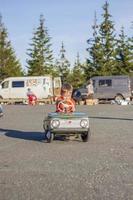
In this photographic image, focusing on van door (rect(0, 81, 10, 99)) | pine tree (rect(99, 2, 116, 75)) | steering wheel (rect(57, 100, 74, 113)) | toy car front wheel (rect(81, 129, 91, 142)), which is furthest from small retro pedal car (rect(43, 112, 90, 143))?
pine tree (rect(99, 2, 116, 75))

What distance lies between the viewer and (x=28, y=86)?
157ft

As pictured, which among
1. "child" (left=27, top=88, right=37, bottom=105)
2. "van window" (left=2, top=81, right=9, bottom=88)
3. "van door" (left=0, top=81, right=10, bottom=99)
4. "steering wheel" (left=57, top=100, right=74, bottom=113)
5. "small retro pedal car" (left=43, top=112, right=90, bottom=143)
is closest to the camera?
"small retro pedal car" (left=43, top=112, right=90, bottom=143)

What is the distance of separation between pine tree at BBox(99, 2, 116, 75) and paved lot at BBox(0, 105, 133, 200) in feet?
174

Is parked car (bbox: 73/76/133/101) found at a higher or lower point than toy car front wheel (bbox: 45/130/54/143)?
higher

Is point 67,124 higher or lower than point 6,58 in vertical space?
lower

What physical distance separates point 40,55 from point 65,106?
58762 mm

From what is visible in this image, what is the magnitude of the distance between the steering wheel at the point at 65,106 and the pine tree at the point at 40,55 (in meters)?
57.5

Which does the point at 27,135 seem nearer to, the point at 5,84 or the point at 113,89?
the point at 113,89

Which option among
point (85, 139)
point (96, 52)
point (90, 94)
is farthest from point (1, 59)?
point (85, 139)

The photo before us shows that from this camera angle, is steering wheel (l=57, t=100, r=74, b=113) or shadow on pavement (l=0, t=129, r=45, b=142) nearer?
steering wheel (l=57, t=100, r=74, b=113)

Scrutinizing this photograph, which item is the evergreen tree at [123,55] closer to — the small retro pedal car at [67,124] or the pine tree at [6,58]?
the pine tree at [6,58]

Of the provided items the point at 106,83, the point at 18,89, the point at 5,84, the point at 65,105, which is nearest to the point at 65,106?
the point at 65,105

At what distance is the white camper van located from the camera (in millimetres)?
47375

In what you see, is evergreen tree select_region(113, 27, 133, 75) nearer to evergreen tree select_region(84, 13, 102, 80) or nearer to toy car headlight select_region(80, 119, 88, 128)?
evergreen tree select_region(84, 13, 102, 80)
